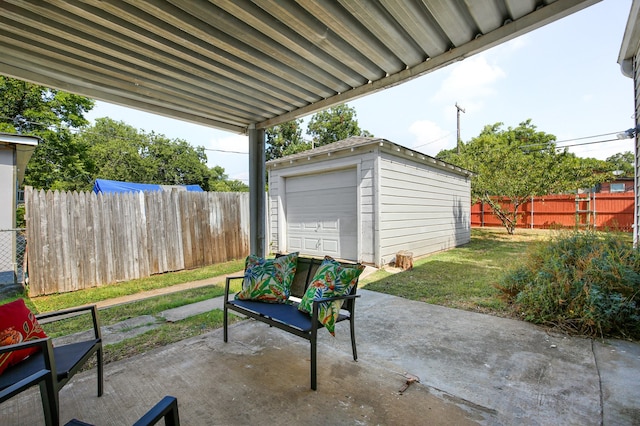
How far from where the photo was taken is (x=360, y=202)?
6703 millimetres

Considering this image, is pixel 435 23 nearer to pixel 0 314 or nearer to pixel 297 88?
pixel 297 88

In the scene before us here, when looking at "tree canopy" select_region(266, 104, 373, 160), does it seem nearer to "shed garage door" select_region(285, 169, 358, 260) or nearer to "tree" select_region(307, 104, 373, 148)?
"tree" select_region(307, 104, 373, 148)

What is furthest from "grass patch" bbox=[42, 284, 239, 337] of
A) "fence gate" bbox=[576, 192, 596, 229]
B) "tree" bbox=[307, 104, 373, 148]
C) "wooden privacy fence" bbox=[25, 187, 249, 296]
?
"tree" bbox=[307, 104, 373, 148]

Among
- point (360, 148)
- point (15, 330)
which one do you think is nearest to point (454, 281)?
point (360, 148)

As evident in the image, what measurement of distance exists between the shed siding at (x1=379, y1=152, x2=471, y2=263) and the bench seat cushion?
161 inches

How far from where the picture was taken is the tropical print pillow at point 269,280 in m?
2.90

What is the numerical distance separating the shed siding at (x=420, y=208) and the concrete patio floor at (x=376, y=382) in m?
3.79

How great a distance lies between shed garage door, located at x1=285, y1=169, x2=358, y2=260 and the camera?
7.06 meters

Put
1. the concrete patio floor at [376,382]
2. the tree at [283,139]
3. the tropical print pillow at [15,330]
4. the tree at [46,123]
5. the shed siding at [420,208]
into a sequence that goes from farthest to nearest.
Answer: the tree at [283,139] → the tree at [46,123] → the shed siding at [420,208] → the concrete patio floor at [376,382] → the tropical print pillow at [15,330]

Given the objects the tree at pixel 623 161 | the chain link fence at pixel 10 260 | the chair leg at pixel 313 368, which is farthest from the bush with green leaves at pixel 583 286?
the tree at pixel 623 161

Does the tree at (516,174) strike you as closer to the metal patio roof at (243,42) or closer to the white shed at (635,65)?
the white shed at (635,65)

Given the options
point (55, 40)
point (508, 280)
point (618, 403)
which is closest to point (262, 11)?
point (55, 40)

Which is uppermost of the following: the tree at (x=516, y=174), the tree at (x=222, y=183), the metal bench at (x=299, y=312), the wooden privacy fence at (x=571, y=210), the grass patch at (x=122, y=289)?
the tree at (x=222, y=183)

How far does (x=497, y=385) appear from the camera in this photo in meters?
2.17
